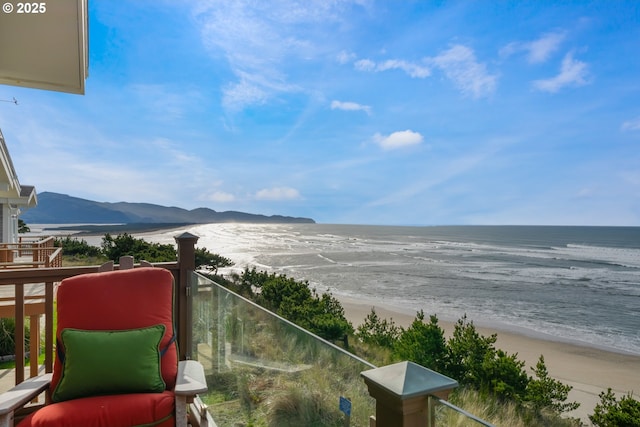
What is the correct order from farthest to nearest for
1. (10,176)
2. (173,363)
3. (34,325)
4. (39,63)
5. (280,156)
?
1. (280,156)
2. (10,176)
3. (39,63)
4. (34,325)
5. (173,363)

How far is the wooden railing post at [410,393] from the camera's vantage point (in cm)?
101

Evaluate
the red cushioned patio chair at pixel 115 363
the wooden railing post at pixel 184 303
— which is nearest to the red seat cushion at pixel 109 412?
the red cushioned patio chair at pixel 115 363

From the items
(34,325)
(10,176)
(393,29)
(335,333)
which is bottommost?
(335,333)

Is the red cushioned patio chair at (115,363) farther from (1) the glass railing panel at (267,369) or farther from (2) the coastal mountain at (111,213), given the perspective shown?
(2) the coastal mountain at (111,213)

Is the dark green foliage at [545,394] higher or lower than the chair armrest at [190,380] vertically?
lower

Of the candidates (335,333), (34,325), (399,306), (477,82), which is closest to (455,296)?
(399,306)

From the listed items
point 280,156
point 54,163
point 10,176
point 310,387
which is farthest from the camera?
point 280,156

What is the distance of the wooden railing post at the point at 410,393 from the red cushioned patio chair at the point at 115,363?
1.10 m

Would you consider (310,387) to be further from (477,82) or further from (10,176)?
(477,82)

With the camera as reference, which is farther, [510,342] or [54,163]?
[54,163]

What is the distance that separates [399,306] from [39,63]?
11.7 meters

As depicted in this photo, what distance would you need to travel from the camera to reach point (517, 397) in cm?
483

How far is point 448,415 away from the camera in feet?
3.29

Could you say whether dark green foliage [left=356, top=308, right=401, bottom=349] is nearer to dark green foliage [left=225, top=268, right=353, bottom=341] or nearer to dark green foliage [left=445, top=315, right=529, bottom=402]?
dark green foliage [left=225, top=268, right=353, bottom=341]
